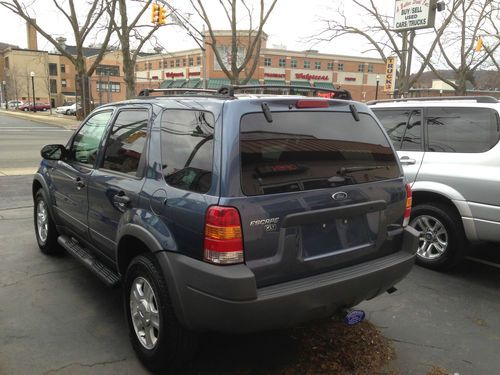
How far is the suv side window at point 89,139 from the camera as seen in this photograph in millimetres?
3904

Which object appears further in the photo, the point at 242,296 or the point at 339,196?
the point at 339,196

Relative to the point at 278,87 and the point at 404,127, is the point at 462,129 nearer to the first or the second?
the point at 404,127

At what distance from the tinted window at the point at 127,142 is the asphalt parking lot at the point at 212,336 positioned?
1.25 meters

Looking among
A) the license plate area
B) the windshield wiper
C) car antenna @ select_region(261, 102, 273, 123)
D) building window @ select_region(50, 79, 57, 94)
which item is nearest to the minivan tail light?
car antenna @ select_region(261, 102, 273, 123)

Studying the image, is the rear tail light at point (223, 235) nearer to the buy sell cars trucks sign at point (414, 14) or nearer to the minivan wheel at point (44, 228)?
the minivan wheel at point (44, 228)

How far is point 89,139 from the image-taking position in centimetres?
416

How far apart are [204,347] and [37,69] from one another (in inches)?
4206

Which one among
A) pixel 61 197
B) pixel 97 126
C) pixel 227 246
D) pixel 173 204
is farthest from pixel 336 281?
pixel 61 197

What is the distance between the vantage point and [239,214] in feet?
8.04

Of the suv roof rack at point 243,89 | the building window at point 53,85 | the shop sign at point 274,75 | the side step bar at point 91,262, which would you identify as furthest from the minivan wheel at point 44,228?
the building window at point 53,85

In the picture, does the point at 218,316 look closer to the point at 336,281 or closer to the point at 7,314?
the point at 336,281

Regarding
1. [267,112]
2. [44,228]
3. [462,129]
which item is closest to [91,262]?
[44,228]

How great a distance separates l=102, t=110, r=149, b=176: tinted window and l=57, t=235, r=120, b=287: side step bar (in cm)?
83

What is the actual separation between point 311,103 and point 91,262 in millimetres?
2288
